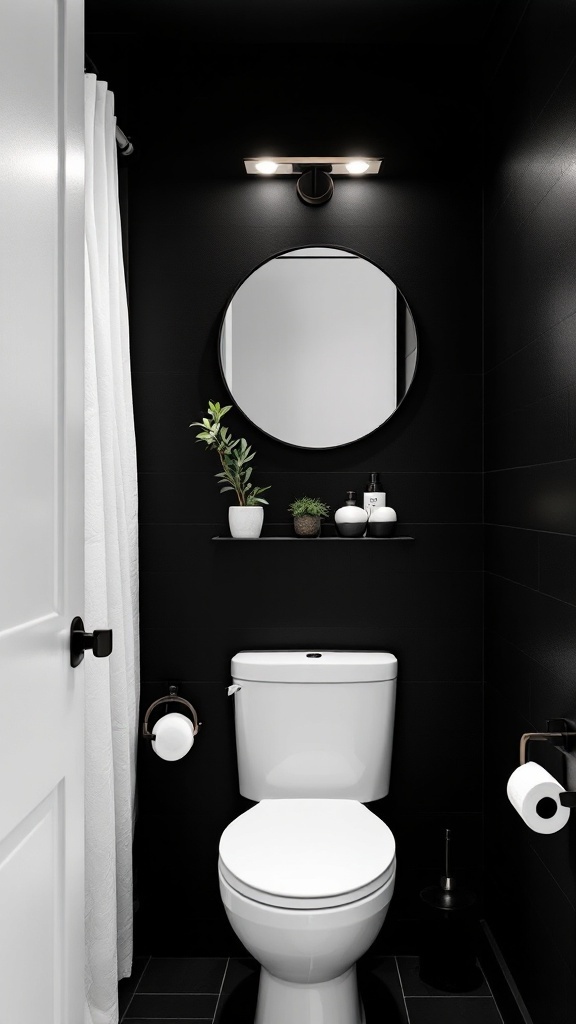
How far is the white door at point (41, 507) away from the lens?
90cm

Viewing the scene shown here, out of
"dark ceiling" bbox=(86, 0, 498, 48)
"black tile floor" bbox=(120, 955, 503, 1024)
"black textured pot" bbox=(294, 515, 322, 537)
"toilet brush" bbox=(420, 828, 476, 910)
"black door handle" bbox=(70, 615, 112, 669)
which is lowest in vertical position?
"black tile floor" bbox=(120, 955, 503, 1024)

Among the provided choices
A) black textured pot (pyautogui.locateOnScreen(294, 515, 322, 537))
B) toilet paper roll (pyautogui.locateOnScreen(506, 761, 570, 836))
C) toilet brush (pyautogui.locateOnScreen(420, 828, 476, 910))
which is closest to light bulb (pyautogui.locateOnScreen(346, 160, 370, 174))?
black textured pot (pyautogui.locateOnScreen(294, 515, 322, 537))

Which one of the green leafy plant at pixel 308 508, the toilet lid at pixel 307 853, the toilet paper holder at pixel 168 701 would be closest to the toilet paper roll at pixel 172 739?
the toilet paper holder at pixel 168 701

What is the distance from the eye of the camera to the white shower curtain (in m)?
1.69

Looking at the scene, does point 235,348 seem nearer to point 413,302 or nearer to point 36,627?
point 413,302

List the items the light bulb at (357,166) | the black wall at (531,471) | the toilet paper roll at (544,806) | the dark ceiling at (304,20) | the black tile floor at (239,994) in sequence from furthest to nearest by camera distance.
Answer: the light bulb at (357,166) → the dark ceiling at (304,20) → the black tile floor at (239,994) → the black wall at (531,471) → the toilet paper roll at (544,806)

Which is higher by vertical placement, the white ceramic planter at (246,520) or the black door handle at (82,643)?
the white ceramic planter at (246,520)

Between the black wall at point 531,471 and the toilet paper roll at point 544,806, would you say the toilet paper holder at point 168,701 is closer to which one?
the black wall at point 531,471

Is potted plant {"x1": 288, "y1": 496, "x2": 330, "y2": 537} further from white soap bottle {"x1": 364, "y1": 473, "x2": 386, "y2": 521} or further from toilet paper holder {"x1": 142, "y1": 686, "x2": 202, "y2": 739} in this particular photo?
toilet paper holder {"x1": 142, "y1": 686, "x2": 202, "y2": 739}

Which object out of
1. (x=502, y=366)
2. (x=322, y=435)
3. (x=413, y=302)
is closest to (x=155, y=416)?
(x=322, y=435)

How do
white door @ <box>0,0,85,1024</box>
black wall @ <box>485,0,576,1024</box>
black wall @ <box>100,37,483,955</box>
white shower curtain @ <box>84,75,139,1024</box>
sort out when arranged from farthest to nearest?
black wall @ <box>100,37,483,955</box>, white shower curtain @ <box>84,75,139,1024</box>, black wall @ <box>485,0,576,1024</box>, white door @ <box>0,0,85,1024</box>

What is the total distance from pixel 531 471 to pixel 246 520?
2.52ft

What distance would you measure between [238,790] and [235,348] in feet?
4.08

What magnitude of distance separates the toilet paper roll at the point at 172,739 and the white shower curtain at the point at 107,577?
7 cm
